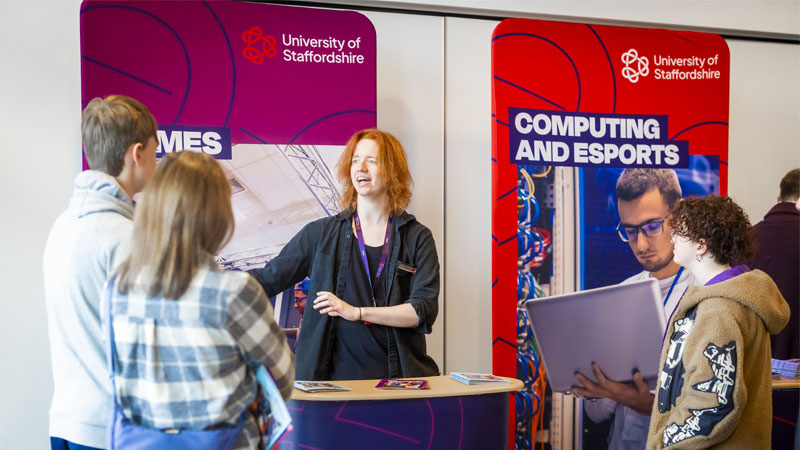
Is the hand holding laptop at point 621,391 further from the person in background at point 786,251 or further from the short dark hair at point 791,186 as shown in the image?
the short dark hair at point 791,186

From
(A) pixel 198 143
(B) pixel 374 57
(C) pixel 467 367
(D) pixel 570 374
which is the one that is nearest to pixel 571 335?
(D) pixel 570 374

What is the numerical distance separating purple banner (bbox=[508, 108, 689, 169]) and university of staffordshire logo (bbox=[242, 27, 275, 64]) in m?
1.27

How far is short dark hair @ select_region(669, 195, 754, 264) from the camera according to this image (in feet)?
8.16

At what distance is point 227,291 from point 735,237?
1.79 m

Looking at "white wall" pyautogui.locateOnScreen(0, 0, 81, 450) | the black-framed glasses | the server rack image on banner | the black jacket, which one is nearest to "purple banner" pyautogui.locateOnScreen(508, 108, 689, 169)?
the server rack image on banner

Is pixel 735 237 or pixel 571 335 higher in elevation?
pixel 735 237

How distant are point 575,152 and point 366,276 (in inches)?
57.3

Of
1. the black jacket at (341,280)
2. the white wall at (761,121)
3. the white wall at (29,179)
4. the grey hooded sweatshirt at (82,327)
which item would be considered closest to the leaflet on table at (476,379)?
the black jacket at (341,280)

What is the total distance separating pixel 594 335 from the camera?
3.71 metres

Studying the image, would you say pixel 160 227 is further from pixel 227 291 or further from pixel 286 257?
pixel 286 257

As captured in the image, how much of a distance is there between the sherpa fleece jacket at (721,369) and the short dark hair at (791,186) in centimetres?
201

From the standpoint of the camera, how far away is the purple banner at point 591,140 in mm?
3787

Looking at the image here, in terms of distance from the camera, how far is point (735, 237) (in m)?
2.50

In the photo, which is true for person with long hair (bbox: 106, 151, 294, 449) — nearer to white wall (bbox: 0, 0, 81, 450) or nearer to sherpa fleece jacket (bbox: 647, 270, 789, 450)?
sherpa fleece jacket (bbox: 647, 270, 789, 450)
